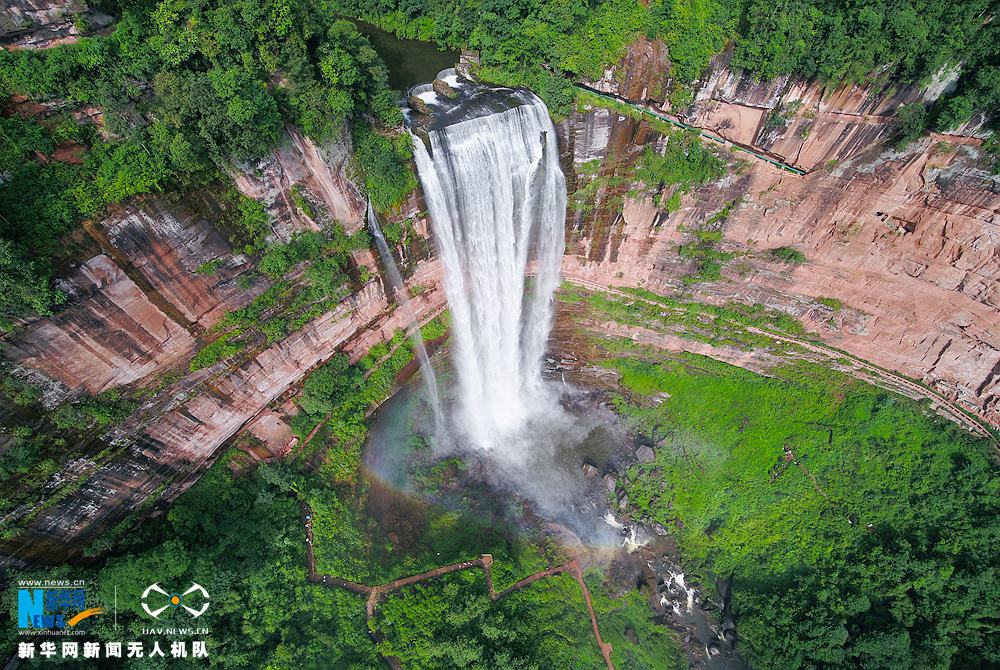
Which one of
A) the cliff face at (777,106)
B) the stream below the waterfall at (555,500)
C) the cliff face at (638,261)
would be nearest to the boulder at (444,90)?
the cliff face at (638,261)

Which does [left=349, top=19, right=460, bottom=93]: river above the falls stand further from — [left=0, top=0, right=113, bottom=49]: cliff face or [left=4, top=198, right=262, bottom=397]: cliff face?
[left=4, top=198, right=262, bottom=397]: cliff face

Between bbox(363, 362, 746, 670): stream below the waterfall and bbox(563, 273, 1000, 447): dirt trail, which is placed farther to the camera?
bbox(563, 273, 1000, 447): dirt trail

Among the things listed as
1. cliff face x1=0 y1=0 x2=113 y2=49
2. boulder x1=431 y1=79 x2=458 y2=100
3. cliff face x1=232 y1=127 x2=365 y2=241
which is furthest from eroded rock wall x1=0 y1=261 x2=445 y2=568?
cliff face x1=0 y1=0 x2=113 y2=49

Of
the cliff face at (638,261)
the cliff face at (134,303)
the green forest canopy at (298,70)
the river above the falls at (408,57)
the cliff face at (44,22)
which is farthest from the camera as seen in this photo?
the river above the falls at (408,57)

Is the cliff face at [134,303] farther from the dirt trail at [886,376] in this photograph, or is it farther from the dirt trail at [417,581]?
the dirt trail at [886,376]

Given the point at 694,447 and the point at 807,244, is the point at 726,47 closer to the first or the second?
the point at 807,244

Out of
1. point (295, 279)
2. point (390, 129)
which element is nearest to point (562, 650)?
point (295, 279)
